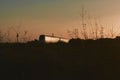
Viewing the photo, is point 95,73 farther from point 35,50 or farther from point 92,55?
point 35,50

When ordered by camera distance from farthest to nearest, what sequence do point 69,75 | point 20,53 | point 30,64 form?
point 20,53, point 30,64, point 69,75

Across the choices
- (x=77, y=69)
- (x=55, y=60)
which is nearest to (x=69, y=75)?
(x=77, y=69)

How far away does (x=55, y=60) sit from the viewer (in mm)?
8586

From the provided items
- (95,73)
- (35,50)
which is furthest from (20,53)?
(95,73)

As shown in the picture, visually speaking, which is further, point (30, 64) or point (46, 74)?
point (30, 64)

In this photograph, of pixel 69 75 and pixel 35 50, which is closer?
pixel 69 75

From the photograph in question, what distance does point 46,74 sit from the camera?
776 centimetres

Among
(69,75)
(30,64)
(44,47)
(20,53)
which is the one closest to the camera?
(69,75)

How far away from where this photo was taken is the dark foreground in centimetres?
768

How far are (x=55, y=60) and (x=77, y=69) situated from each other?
786 millimetres

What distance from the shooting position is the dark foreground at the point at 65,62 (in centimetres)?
768

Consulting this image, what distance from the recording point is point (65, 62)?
845 centimetres

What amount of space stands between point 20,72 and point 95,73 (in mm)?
1552

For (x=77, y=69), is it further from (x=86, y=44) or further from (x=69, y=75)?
(x=86, y=44)
